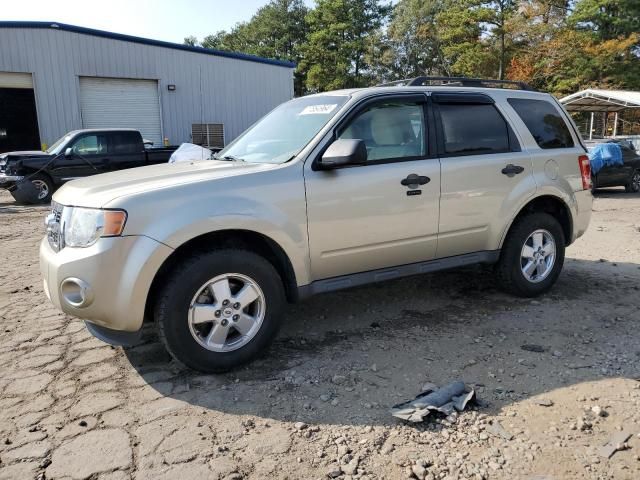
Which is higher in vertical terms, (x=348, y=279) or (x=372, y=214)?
(x=372, y=214)

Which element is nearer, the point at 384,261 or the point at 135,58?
the point at 384,261

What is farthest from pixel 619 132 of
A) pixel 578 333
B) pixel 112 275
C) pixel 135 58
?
pixel 112 275

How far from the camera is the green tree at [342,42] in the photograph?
44844mm

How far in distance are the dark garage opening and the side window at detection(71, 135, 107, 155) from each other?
41.3ft

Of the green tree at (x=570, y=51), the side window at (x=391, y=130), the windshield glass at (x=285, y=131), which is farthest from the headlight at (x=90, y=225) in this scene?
the green tree at (x=570, y=51)

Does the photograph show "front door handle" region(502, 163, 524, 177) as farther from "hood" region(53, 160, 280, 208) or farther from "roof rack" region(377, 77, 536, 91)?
"hood" region(53, 160, 280, 208)

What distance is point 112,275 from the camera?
122 inches

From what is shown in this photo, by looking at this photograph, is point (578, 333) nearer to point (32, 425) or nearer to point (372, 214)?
point (372, 214)

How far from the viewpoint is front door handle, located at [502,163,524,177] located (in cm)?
459

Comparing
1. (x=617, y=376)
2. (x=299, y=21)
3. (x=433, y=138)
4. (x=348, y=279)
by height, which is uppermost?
(x=299, y=21)

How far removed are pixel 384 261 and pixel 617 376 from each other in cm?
175

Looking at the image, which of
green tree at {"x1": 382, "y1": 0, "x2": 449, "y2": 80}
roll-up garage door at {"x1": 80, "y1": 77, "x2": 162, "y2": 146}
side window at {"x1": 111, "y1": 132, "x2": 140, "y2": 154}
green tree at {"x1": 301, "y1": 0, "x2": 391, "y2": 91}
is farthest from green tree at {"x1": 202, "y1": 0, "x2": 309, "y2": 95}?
side window at {"x1": 111, "y1": 132, "x2": 140, "y2": 154}

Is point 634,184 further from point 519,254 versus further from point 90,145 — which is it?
point 90,145

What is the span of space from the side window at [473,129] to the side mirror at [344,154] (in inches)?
42.0
